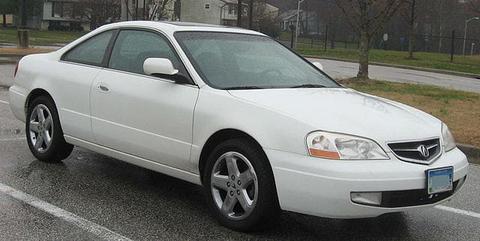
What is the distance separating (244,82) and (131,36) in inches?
52.8

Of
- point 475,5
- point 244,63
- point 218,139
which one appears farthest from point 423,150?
point 475,5

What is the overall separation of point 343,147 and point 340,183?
26 cm

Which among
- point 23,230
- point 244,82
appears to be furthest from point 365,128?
point 23,230

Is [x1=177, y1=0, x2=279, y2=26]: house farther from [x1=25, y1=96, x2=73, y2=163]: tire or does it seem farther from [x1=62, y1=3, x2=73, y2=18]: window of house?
[x1=25, y1=96, x2=73, y2=163]: tire

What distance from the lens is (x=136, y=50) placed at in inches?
215

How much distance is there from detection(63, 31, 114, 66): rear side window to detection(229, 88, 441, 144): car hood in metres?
1.79

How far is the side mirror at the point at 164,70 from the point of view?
4707 mm

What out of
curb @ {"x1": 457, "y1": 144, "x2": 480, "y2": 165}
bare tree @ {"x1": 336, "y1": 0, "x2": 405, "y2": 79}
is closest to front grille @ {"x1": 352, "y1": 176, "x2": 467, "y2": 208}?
curb @ {"x1": 457, "y1": 144, "x2": 480, "y2": 165}

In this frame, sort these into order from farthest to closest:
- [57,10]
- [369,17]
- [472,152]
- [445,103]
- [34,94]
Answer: [57,10] < [369,17] < [445,103] < [472,152] < [34,94]

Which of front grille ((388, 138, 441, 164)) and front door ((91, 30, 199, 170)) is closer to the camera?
front grille ((388, 138, 441, 164))

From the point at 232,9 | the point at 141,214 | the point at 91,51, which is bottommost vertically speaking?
the point at 141,214

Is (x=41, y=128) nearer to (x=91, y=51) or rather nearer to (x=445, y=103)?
(x=91, y=51)

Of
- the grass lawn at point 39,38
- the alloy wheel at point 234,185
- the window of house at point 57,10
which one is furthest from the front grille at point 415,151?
the window of house at point 57,10

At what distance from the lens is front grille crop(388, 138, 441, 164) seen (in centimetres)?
404
